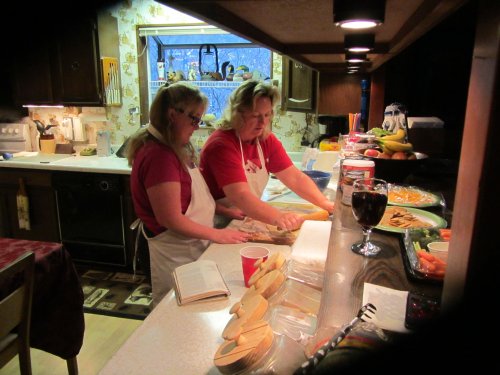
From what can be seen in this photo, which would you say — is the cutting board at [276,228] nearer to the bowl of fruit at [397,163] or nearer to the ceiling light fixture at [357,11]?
the bowl of fruit at [397,163]

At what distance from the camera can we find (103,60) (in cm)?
357

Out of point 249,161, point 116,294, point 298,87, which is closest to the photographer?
point 249,161

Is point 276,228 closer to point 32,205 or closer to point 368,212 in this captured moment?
point 368,212

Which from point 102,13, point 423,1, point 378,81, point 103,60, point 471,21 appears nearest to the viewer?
point 102,13

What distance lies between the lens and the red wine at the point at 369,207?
95 cm

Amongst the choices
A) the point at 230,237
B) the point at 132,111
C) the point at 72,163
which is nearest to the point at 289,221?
the point at 230,237

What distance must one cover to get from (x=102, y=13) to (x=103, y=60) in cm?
379

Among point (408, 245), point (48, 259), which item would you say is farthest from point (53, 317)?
point (408, 245)

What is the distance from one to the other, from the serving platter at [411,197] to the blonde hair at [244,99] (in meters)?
0.84

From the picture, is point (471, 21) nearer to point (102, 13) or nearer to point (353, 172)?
point (353, 172)

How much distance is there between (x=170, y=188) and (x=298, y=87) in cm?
192

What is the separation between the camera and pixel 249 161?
84.5 inches

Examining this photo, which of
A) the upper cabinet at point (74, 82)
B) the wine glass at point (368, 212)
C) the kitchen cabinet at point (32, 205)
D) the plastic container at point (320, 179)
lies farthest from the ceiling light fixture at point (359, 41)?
the kitchen cabinet at point (32, 205)

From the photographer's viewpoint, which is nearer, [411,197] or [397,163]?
[411,197]
